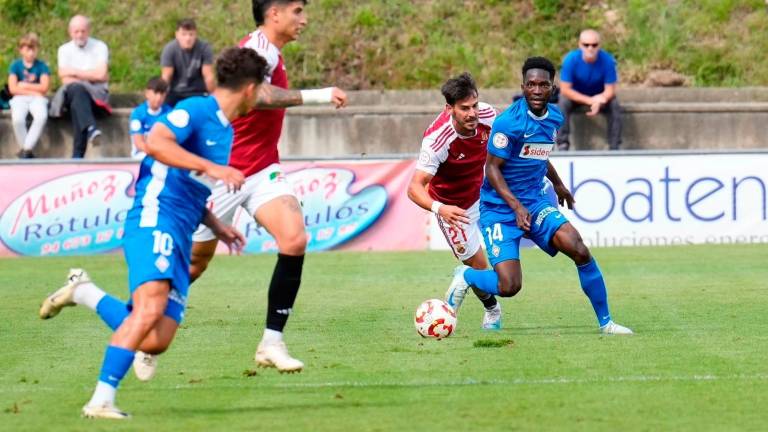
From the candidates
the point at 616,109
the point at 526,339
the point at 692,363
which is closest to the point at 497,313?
the point at 526,339

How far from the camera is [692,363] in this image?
8719mm

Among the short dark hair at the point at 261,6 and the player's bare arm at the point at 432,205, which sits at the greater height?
the short dark hair at the point at 261,6

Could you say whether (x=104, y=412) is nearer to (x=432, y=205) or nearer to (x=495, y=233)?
(x=432, y=205)

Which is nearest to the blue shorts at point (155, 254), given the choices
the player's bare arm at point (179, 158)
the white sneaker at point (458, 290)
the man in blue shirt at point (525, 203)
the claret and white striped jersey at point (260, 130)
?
the player's bare arm at point (179, 158)

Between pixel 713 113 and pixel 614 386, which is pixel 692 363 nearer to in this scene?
pixel 614 386

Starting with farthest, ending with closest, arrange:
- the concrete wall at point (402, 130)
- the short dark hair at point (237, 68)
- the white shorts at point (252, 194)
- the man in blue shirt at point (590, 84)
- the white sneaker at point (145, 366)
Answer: the concrete wall at point (402, 130) → the man in blue shirt at point (590, 84) → the white shorts at point (252, 194) → the white sneaker at point (145, 366) → the short dark hair at point (237, 68)

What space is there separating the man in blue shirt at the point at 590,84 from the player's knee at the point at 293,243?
40.7ft

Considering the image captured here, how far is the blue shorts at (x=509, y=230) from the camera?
1059 cm

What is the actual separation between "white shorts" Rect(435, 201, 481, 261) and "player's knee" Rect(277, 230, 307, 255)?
8.27 feet

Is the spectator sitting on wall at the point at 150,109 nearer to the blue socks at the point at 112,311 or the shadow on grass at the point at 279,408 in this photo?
the blue socks at the point at 112,311

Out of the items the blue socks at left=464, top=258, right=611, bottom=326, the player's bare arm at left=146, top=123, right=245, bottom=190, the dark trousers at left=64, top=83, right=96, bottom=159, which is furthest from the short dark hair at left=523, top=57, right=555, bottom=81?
the dark trousers at left=64, top=83, right=96, bottom=159

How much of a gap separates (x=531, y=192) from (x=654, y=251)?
7.96 metres

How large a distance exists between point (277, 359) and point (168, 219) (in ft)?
4.71

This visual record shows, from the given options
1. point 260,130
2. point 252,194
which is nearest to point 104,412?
point 252,194
